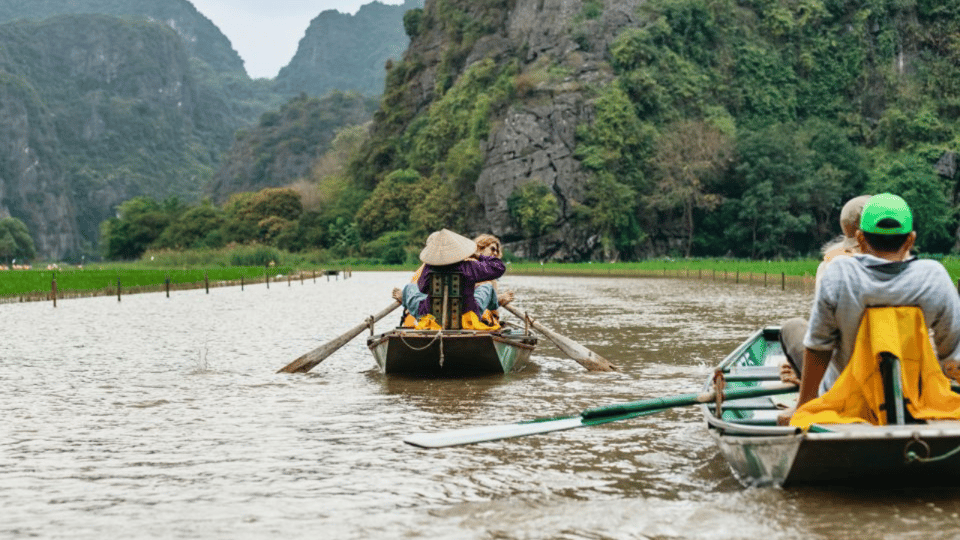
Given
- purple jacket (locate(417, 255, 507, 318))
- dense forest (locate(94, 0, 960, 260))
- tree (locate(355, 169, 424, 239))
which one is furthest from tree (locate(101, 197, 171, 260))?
purple jacket (locate(417, 255, 507, 318))

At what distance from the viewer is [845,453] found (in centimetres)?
589

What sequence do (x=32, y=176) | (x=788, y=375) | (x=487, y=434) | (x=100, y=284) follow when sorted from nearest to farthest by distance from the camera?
(x=487, y=434)
(x=788, y=375)
(x=100, y=284)
(x=32, y=176)

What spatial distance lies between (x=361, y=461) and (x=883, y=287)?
390 cm

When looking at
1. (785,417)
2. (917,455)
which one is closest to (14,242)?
(785,417)

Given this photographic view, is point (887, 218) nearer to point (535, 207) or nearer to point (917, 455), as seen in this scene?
point (917, 455)

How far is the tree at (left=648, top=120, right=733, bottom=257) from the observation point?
7400 centimetres

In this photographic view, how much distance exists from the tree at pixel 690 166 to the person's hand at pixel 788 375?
66883 mm

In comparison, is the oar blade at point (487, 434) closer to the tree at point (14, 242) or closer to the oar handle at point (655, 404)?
the oar handle at point (655, 404)

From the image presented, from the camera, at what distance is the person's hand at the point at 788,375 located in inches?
293

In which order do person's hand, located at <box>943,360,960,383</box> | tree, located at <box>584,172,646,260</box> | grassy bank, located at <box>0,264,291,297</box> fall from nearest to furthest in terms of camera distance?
person's hand, located at <box>943,360,960,383</box> → grassy bank, located at <box>0,264,291,297</box> → tree, located at <box>584,172,646,260</box>

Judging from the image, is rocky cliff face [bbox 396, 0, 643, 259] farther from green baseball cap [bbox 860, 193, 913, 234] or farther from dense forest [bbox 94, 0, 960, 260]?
green baseball cap [bbox 860, 193, 913, 234]

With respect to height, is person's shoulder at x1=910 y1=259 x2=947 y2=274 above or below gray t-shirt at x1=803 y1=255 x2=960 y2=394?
above

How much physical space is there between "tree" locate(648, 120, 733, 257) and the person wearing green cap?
68.3 m

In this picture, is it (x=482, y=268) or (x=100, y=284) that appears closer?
(x=482, y=268)
